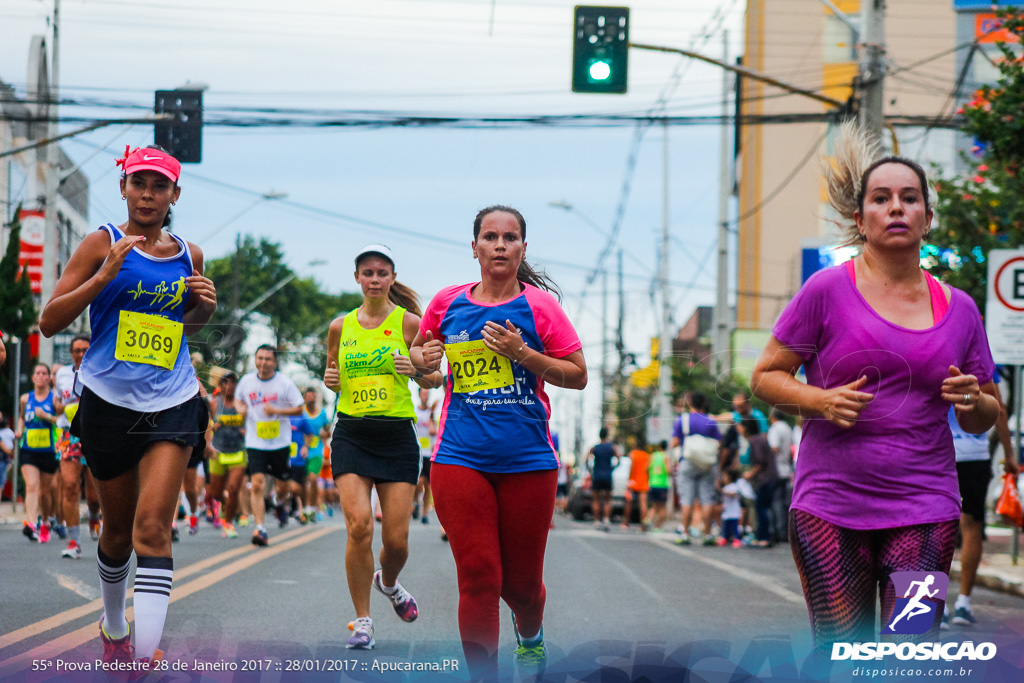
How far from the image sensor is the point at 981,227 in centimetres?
1872

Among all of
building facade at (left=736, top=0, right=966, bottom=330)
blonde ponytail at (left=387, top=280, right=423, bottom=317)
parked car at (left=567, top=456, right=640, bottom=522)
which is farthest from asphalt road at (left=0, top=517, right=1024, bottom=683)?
building facade at (left=736, top=0, right=966, bottom=330)

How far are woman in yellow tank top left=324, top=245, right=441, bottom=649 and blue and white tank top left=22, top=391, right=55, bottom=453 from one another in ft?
23.6

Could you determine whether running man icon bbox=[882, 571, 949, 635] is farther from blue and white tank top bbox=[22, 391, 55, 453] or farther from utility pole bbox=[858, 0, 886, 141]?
utility pole bbox=[858, 0, 886, 141]

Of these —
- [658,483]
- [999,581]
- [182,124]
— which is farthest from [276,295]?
[999,581]

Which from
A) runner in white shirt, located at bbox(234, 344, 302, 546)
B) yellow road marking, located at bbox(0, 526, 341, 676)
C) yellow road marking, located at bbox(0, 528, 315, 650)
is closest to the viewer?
yellow road marking, located at bbox(0, 526, 341, 676)

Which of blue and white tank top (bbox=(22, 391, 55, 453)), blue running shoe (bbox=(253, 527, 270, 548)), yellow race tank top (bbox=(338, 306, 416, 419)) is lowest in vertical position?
blue running shoe (bbox=(253, 527, 270, 548))

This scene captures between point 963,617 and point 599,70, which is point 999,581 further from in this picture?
point 599,70

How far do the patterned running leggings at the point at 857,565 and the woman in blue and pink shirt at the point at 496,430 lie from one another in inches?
46.3

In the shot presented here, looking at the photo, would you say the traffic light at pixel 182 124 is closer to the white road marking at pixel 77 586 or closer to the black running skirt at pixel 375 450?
the white road marking at pixel 77 586

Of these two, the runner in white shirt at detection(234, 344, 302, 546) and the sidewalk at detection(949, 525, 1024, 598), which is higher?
the runner in white shirt at detection(234, 344, 302, 546)

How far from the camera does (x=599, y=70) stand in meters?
14.4

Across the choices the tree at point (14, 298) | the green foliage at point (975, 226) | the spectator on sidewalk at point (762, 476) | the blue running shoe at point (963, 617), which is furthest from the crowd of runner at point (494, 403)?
the tree at point (14, 298)

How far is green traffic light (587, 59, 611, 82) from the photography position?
1441cm

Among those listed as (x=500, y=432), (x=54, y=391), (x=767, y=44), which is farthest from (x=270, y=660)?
(x=767, y=44)
